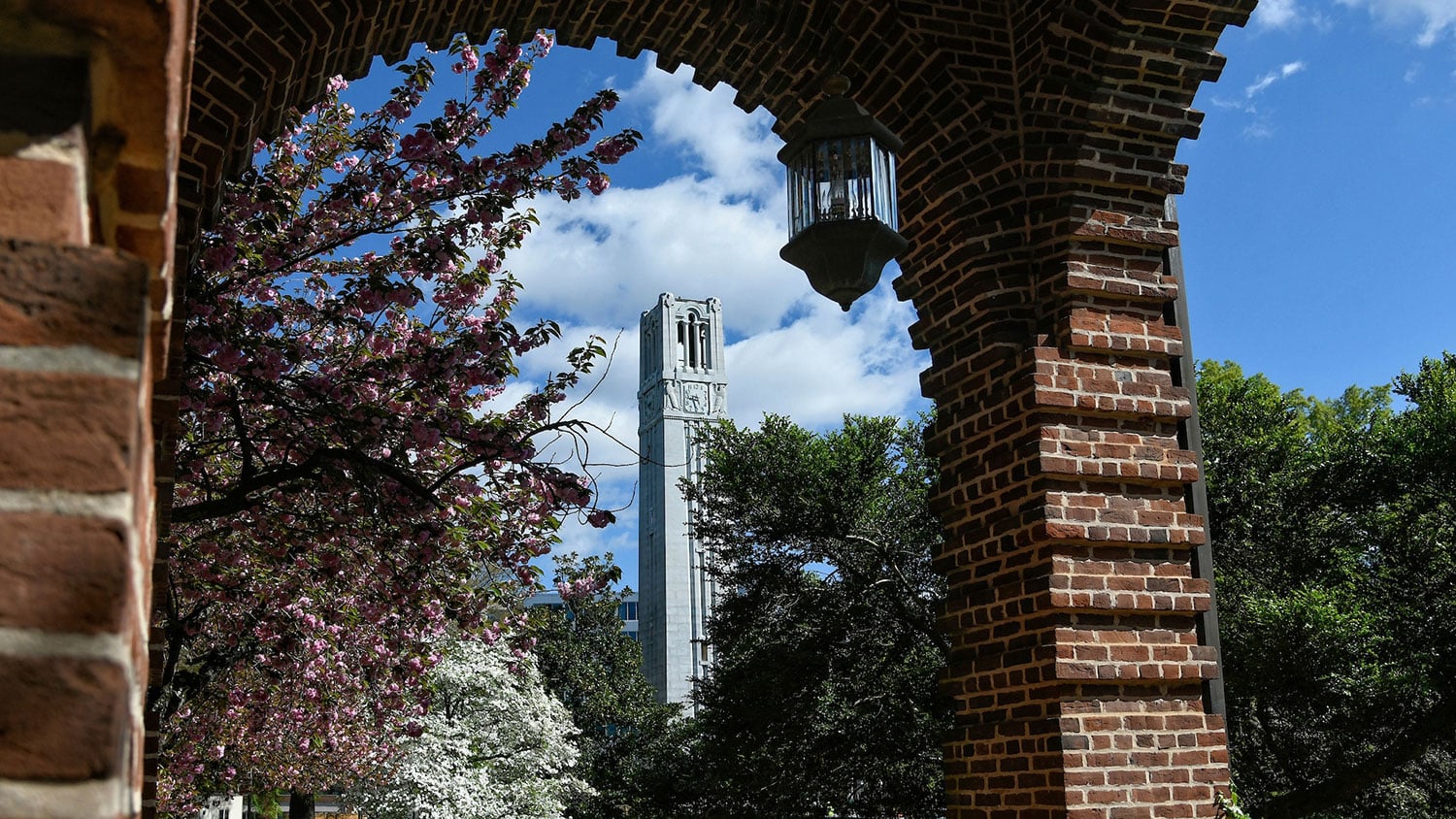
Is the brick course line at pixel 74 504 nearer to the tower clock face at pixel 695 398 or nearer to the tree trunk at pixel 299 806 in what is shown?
the tree trunk at pixel 299 806

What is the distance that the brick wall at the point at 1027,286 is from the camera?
18.9ft

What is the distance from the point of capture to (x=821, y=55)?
6.92 metres

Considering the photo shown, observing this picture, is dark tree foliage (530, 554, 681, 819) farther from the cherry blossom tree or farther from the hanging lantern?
the hanging lantern

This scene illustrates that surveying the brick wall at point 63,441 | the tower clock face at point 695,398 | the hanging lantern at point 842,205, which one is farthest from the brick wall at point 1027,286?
the tower clock face at point 695,398

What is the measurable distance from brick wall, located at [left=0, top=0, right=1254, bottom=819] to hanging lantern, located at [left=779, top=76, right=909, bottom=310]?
2.37ft

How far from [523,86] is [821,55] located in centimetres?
307

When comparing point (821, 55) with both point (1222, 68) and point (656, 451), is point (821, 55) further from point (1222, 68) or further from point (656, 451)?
point (656, 451)

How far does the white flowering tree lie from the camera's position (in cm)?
2855

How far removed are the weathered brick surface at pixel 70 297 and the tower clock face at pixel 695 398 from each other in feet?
274

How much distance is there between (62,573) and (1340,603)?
20513 millimetres

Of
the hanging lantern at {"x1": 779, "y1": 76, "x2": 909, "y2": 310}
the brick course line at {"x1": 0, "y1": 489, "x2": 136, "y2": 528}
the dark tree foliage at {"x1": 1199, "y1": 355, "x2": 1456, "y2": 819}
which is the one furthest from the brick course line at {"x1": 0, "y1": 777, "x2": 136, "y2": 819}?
the dark tree foliage at {"x1": 1199, "y1": 355, "x2": 1456, "y2": 819}

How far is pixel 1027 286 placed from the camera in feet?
21.3

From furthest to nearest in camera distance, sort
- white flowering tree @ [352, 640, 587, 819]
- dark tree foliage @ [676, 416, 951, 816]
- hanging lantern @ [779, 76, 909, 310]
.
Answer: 1. white flowering tree @ [352, 640, 587, 819]
2. dark tree foliage @ [676, 416, 951, 816]
3. hanging lantern @ [779, 76, 909, 310]

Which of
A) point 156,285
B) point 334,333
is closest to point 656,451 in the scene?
point 334,333
